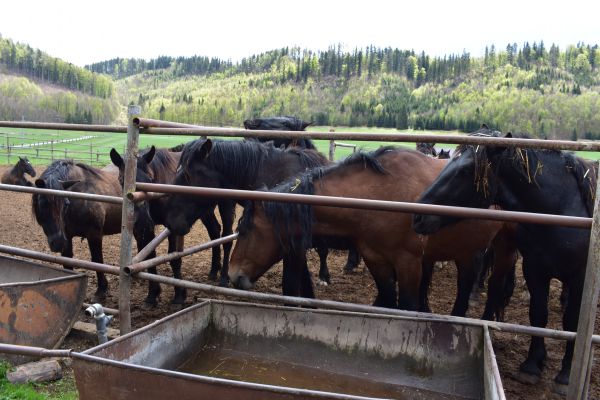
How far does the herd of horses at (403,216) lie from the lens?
316 cm

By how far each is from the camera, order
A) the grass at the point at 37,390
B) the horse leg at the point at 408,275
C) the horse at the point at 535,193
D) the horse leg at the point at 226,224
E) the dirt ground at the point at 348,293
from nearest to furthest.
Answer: the grass at the point at 37,390 → the horse at the point at 535,193 → the horse leg at the point at 408,275 → the dirt ground at the point at 348,293 → the horse leg at the point at 226,224

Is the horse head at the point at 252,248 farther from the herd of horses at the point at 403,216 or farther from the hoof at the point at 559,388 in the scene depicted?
the hoof at the point at 559,388

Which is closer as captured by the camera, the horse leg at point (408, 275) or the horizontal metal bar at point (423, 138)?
the horizontal metal bar at point (423, 138)

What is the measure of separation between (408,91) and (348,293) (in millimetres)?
71064

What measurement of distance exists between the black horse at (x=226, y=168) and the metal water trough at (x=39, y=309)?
1095 millimetres

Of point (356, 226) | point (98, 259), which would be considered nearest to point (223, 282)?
point (98, 259)

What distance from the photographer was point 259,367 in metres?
2.86

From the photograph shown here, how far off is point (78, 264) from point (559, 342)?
4223 millimetres

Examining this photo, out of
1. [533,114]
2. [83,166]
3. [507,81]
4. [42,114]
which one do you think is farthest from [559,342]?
[507,81]

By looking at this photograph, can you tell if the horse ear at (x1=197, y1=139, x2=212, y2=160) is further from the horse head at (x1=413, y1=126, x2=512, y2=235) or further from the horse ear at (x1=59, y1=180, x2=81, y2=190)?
the horse head at (x1=413, y1=126, x2=512, y2=235)

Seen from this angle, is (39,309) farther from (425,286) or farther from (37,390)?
(425,286)

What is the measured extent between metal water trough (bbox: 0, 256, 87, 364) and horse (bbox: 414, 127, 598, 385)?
2641 mm

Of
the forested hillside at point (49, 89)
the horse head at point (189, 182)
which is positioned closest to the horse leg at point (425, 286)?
the horse head at point (189, 182)

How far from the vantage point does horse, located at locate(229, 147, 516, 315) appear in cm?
342
